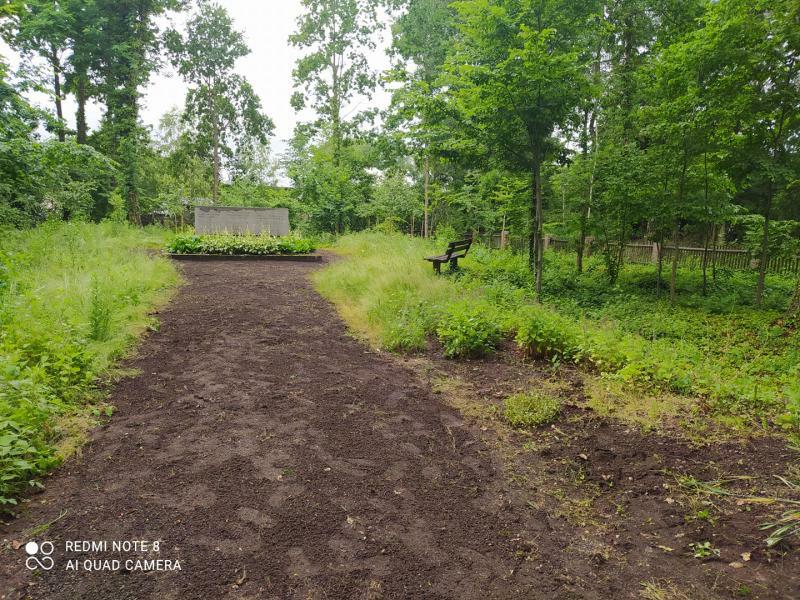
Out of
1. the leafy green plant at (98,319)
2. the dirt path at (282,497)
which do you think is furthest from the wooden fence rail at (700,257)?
the leafy green plant at (98,319)

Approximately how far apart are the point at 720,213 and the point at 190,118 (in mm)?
35012

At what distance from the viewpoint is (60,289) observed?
585cm

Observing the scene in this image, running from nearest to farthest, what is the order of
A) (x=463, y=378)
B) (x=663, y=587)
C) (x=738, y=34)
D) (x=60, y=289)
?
1. (x=663, y=587)
2. (x=463, y=378)
3. (x=60, y=289)
4. (x=738, y=34)

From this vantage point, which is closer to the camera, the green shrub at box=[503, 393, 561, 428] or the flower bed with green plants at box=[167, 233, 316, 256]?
the green shrub at box=[503, 393, 561, 428]

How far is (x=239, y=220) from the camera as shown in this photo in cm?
1809

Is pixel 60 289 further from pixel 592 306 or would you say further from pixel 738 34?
pixel 738 34

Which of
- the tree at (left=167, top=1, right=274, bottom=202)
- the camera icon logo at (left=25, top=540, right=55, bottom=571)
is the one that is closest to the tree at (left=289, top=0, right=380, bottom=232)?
the tree at (left=167, top=1, right=274, bottom=202)

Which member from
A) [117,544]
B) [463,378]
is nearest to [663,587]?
[117,544]

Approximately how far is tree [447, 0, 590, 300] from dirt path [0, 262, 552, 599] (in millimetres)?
5745

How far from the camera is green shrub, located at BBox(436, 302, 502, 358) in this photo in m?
5.65

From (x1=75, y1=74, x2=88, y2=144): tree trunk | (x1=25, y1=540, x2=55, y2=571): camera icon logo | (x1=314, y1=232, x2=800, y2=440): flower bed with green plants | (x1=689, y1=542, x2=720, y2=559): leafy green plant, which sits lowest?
(x1=689, y1=542, x2=720, y2=559): leafy green plant

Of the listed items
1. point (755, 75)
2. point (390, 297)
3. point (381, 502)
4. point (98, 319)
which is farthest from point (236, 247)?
point (755, 75)

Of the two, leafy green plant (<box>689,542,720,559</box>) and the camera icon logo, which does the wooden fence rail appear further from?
the camera icon logo

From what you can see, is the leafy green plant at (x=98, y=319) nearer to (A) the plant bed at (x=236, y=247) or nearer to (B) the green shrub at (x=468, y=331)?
(B) the green shrub at (x=468, y=331)
